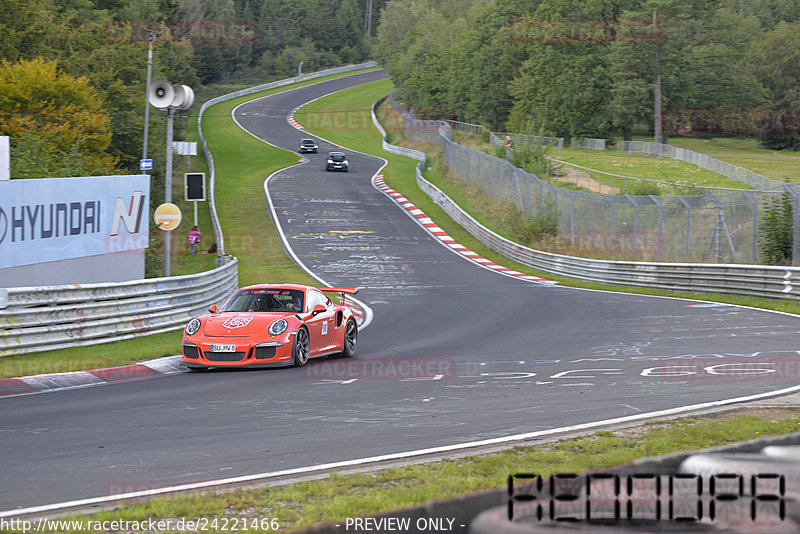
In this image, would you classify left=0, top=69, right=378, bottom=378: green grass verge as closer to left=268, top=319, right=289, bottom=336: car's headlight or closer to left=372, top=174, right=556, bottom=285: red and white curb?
left=268, top=319, right=289, bottom=336: car's headlight

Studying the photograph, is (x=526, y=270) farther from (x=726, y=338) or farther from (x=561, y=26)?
(x=561, y=26)

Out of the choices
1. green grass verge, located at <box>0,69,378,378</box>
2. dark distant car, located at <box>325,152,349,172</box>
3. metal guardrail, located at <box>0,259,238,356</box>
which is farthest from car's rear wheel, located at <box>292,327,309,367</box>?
dark distant car, located at <box>325,152,349,172</box>

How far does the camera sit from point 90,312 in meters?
14.8

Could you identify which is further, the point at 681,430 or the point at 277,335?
the point at 277,335

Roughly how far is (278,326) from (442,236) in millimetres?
28904

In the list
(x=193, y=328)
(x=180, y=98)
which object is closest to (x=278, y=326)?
(x=193, y=328)

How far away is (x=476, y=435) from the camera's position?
8.03m

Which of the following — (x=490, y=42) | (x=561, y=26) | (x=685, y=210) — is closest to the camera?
(x=685, y=210)

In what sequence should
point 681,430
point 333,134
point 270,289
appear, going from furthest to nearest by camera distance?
point 333,134 < point 270,289 < point 681,430

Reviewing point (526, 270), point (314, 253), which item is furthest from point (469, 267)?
point (314, 253)

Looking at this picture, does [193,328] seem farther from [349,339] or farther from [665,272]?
[665,272]

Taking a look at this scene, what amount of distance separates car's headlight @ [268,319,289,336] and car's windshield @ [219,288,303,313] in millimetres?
647

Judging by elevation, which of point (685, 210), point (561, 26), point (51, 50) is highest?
point (561, 26)

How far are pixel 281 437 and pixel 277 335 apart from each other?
510 cm
